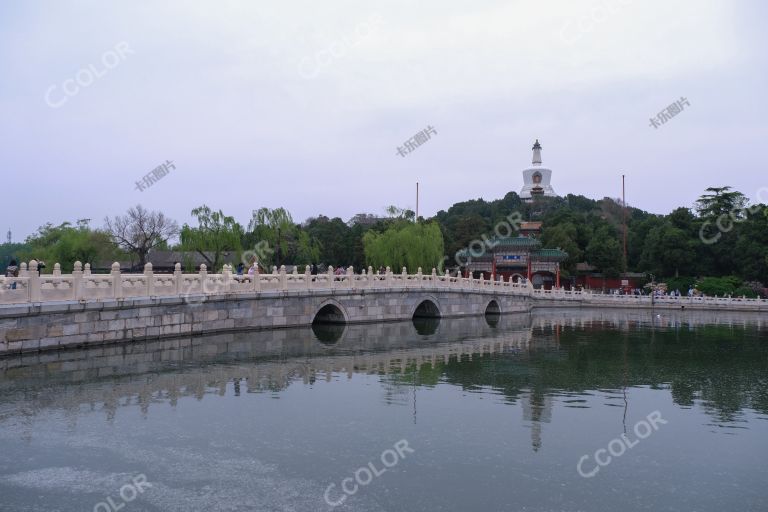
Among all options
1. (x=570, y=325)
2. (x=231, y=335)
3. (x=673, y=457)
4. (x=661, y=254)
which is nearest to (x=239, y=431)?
(x=673, y=457)

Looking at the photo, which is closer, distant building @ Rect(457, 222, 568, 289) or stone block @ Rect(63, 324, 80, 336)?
stone block @ Rect(63, 324, 80, 336)

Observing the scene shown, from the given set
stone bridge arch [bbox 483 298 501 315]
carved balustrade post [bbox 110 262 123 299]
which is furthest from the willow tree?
carved balustrade post [bbox 110 262 123 299]

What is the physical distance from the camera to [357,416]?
1024cm

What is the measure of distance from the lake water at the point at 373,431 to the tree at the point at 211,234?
1683 cm

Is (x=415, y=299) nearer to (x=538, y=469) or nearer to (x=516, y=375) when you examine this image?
(x=516, y=375)

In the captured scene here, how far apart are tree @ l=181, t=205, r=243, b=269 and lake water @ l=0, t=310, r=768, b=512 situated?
16.8 m

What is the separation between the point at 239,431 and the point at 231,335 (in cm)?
986

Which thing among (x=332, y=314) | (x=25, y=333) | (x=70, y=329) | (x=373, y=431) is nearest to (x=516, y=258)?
(x=332, y=314)

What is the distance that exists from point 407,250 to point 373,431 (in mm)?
29772

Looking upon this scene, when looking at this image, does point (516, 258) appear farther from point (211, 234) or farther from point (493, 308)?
point (211, 234)

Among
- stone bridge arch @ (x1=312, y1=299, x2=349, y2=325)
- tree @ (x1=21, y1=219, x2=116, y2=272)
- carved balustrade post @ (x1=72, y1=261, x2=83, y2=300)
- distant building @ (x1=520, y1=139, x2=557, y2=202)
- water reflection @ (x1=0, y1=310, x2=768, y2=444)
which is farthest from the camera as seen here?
distant building @ (x1=520, y1=139, x2=557, y2=202)

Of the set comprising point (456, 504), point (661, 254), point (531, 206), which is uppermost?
point (531, 206)

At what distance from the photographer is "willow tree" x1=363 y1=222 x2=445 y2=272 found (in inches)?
1533

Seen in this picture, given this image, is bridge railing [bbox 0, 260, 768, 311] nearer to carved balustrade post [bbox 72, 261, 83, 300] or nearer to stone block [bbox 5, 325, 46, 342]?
carved balustrade post [bbox 72, 261, 83, 300]
